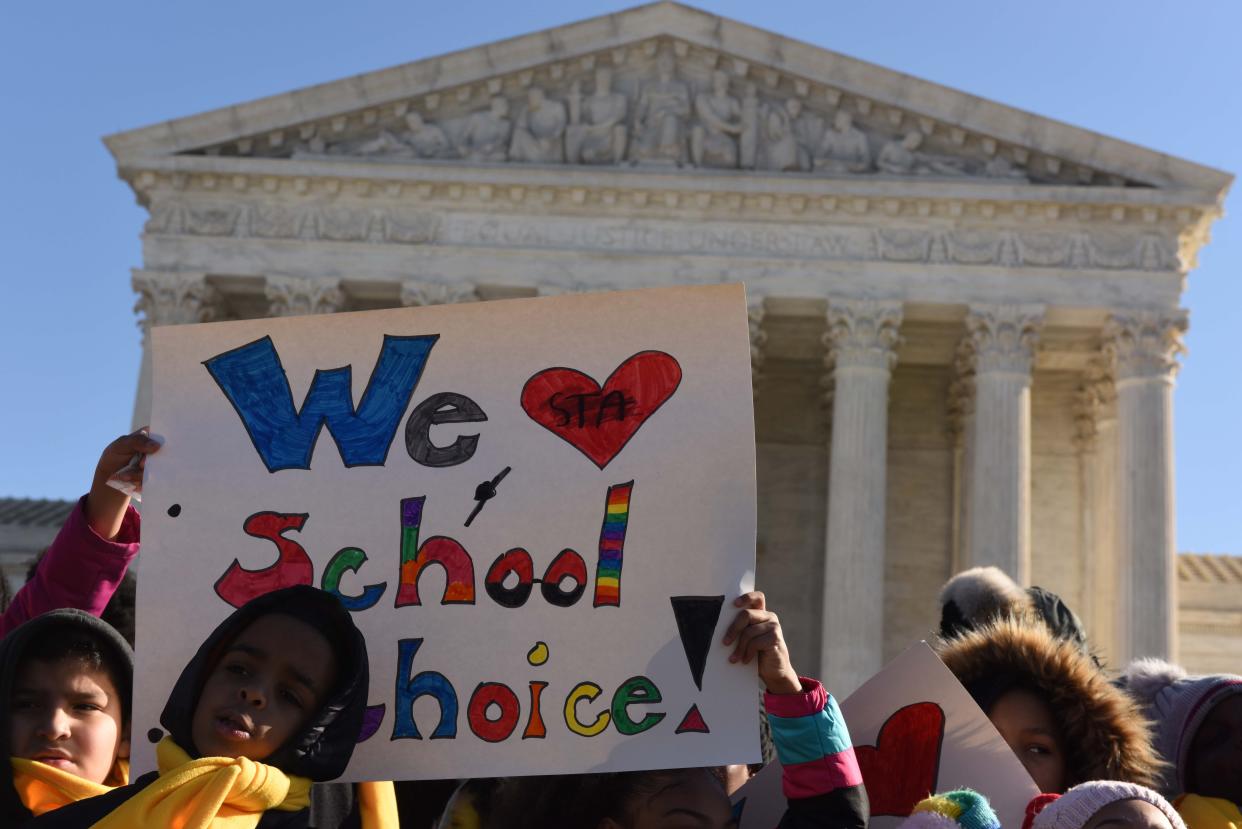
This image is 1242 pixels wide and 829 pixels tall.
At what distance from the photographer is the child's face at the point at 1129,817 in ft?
15.4

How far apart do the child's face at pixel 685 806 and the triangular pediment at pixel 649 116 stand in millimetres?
26671

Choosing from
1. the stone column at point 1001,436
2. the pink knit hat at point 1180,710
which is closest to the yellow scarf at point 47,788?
the pink knit hat at point 1180,710

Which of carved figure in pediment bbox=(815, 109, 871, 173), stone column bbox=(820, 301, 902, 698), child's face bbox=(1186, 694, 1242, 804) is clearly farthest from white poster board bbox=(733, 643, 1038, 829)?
carved figure in pediment bbox=(815, 109, 871, 173)

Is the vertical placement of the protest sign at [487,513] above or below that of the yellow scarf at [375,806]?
above

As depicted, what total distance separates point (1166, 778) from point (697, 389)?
8.77ft

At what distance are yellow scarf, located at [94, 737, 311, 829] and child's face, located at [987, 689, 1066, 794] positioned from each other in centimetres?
287

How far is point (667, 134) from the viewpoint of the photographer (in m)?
31.4

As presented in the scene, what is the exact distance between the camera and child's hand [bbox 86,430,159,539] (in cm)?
551

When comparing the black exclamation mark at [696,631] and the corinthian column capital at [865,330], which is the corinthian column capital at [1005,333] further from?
the black exclamation mark at [696,631]

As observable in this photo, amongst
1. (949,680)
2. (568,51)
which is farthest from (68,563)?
(568,51)

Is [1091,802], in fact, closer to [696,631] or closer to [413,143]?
[696,631]

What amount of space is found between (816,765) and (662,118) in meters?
27.6

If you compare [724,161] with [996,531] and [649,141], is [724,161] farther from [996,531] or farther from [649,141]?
[996,531]

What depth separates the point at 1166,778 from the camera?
636cm
